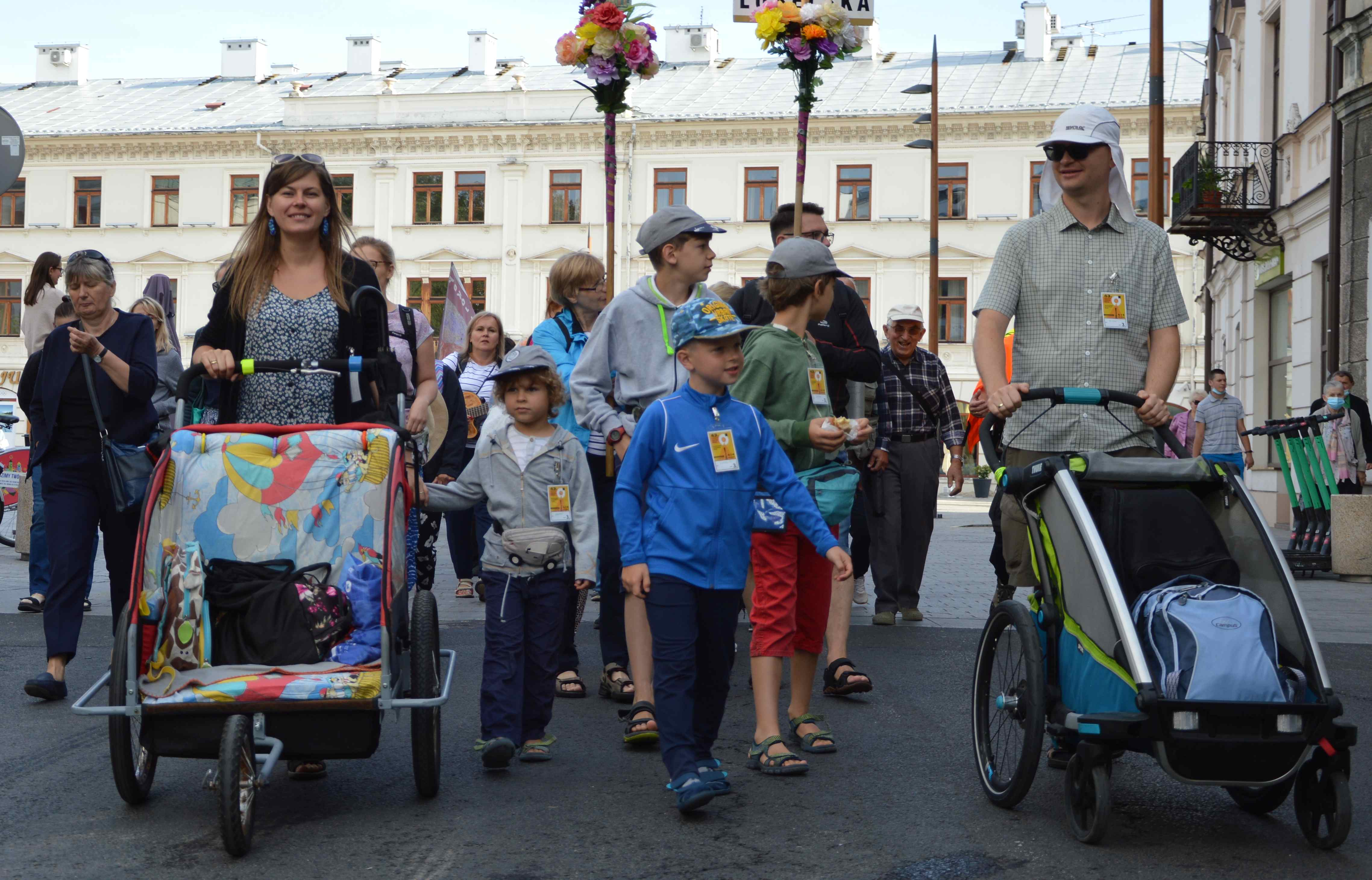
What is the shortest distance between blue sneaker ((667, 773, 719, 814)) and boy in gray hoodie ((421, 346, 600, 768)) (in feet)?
2.74

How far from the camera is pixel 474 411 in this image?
10898 millimetres

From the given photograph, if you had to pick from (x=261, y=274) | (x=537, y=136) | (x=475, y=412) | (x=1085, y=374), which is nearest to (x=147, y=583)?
(x=261, y=274)

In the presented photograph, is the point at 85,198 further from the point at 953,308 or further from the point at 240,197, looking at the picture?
the point at 953,308

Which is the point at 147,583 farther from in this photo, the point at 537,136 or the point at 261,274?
the point at 537,136

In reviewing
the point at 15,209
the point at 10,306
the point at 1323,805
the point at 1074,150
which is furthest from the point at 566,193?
the point at 1323,805

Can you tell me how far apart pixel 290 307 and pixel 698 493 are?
1.56 m

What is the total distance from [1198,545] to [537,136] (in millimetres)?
45923

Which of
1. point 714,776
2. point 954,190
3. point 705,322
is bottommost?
point 714,776

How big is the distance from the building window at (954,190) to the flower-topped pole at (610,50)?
3858cm

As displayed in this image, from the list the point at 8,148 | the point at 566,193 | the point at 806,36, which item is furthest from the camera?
the point at 566,193

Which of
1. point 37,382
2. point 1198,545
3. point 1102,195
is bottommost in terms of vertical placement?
point 1198,545

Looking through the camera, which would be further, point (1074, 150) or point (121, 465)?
point (121, 465)

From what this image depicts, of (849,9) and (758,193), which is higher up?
(758,193)

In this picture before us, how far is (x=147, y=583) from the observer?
4.75 meters
